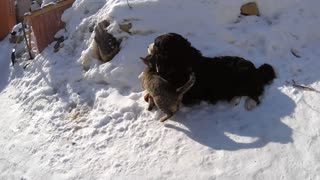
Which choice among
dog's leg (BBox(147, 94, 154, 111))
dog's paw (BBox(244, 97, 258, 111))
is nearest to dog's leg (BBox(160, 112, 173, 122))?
dog's leg (BBox(147, 94, 154, 111))

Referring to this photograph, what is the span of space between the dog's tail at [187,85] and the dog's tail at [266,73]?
101 cm

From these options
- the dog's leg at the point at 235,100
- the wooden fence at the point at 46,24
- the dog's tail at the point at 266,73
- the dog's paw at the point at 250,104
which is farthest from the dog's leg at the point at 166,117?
the wooden fence at the point at 46,24

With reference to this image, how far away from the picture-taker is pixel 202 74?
546 centimetres

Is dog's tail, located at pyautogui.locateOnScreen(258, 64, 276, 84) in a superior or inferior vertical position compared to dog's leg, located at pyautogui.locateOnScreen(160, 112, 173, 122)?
superior

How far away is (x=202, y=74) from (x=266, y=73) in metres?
0.90

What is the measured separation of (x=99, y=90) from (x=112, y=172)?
5.88ft

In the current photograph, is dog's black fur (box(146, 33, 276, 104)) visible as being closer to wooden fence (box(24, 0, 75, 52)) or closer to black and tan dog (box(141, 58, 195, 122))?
black and tan dog (box(141, 58, 195, 122))

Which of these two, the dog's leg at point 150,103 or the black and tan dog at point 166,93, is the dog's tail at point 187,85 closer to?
the black and tan dog at point 166,93

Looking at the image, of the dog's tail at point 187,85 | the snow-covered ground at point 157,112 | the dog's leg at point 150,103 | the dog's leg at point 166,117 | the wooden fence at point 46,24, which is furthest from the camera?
the wooden fence at point 46,24

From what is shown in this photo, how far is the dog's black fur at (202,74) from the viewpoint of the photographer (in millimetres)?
5395

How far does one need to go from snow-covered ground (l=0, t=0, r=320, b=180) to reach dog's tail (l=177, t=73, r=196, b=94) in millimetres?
383

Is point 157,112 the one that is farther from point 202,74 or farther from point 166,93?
point 202,74

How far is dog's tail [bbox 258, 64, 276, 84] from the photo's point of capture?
5.57 meters

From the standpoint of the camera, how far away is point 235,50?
609cm
